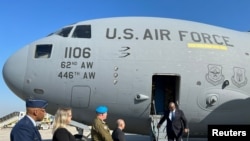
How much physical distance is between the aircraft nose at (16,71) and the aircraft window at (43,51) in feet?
1.25

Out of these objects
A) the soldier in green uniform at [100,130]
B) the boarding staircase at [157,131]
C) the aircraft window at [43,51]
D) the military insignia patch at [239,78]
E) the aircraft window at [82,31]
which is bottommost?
the boarding staircase at [157,131]

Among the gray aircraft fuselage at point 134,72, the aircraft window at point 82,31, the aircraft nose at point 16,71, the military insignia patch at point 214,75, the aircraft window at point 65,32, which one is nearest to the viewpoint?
the gray aircraft fuselage at point 134,72

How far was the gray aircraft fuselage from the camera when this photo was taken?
411 inches

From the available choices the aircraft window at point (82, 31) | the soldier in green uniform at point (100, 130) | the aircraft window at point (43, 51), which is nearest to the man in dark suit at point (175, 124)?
the aircraft window at point (82, 31)

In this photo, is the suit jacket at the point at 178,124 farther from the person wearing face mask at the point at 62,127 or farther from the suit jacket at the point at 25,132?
the suit jacket at the point at 25,132

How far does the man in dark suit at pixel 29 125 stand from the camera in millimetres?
3932

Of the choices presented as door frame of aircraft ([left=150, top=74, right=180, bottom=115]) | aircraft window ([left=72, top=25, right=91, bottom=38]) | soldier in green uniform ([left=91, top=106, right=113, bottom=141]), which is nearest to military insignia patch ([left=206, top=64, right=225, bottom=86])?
door frame of aircraft ([left=150, top=74, right=180, bottom=115])

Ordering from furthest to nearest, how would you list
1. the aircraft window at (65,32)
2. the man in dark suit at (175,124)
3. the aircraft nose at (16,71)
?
the aircraft window at (65,32)
the aircraft nose at (16,71)
the man in dark suit at (175,124)

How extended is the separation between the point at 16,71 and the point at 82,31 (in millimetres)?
2508

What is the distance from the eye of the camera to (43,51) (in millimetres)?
10969

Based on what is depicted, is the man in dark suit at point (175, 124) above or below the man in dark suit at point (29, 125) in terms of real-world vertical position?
below

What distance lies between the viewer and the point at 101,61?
10531mm

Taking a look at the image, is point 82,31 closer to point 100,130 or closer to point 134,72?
point 134,72

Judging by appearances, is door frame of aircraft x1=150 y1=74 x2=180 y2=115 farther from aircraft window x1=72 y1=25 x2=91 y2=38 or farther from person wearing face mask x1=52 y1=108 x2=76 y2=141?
person wearing face mask x1=52 y1=108 x2=76 y2=141
